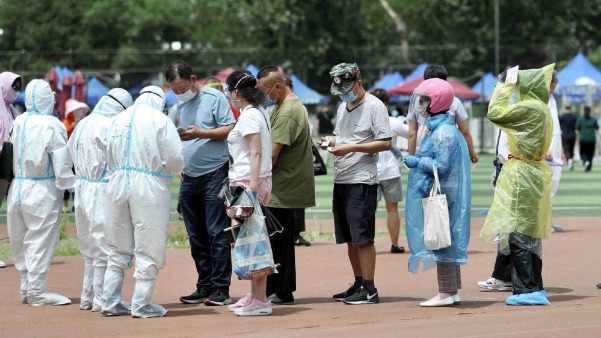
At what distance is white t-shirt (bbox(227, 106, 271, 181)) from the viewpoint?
884 centimetres

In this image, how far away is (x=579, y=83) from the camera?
3800 cm

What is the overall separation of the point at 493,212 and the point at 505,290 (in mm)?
1004

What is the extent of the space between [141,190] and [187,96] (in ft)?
4.02

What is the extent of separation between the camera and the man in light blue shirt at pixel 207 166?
949 centimetres

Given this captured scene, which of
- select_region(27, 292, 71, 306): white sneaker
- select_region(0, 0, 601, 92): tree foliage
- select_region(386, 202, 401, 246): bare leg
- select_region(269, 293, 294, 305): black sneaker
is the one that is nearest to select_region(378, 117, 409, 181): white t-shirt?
select_region(386, 202, 401, 246): bare leg

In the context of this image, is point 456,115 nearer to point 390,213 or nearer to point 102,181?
point 390,213

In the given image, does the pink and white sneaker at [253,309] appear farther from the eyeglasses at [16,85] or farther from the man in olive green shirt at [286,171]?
the eyeglasses at [16,85]

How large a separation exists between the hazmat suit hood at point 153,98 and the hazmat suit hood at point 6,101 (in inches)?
88.8

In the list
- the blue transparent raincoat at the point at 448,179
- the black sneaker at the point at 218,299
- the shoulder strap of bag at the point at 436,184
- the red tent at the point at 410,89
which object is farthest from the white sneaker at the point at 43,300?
the red tent at the point at 410,89

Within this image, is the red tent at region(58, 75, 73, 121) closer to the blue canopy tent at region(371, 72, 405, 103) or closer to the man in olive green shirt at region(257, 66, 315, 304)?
the blue canopy tent at region(371, 72, 405, 103)

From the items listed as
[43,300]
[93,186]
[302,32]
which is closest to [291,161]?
[93,186]

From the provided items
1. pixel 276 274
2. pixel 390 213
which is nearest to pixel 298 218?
pixel 276 274

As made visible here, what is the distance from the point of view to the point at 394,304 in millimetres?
9383

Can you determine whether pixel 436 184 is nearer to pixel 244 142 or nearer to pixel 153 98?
pixel 244 142
